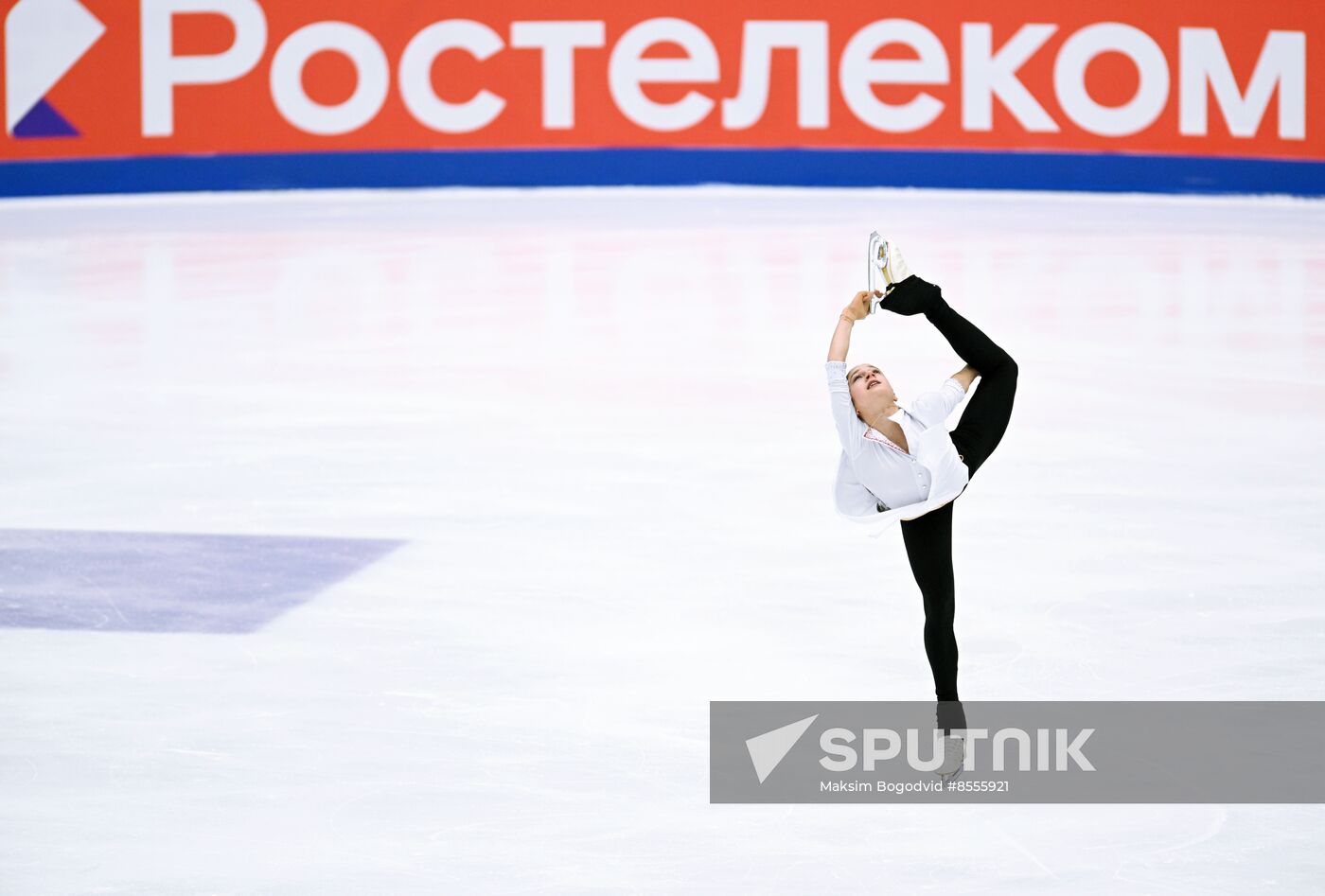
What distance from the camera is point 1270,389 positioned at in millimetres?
9609

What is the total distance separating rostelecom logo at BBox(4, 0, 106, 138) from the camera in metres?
18.1

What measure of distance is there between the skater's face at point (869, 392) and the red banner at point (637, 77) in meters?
15.0

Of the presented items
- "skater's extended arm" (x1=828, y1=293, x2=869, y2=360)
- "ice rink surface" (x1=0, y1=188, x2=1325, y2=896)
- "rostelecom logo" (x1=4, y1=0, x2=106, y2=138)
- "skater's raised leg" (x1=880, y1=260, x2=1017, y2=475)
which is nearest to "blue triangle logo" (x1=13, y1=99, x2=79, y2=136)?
"rostelecom logo" (x1=4, y1=0, x2=106, y2=138)

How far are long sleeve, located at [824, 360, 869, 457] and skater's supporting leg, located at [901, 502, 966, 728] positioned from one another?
0.24 metres

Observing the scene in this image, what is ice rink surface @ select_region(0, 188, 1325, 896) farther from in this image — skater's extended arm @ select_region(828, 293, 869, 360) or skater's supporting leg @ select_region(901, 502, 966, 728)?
skater's extended arm @ select_region(828, 293, 869, 360)

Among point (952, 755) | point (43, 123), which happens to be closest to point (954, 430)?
point (952, 755)

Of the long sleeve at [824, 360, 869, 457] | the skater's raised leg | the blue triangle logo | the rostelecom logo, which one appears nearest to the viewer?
the long sleeve at [824, 360, 869, 457]

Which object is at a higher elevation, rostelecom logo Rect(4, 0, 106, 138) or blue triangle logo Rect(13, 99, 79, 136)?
rostelecom logo Rect(4, 0, 106, 138)

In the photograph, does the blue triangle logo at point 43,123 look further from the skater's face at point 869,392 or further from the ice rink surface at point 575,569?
the skater's face at point 869,392

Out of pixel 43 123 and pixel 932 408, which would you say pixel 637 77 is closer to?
pixel 43 123

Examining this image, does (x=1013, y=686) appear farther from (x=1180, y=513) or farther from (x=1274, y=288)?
(x=1274, y=288)

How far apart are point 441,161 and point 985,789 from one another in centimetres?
1544

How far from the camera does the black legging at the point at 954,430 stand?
4.22 metres

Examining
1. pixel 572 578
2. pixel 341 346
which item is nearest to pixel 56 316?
pixel 341 346
